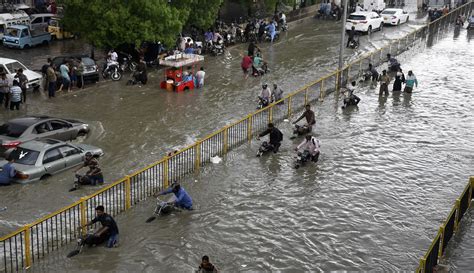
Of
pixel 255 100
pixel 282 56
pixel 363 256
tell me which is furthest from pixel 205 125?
pixel 282 56

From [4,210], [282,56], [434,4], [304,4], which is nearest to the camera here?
[4,210]

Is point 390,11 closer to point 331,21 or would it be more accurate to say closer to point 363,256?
point 331,21

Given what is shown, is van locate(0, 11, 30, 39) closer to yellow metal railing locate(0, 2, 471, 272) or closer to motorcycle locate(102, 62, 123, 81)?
motorcycle locate(102, 62, 123, 81)

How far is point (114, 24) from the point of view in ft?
95.0

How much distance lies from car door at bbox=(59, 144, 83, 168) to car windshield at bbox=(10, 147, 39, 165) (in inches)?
32.7

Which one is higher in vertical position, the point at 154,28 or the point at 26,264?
the point at 154,28

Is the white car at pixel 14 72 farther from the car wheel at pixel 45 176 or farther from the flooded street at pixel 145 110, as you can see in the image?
the car wheel at pixel 45 176

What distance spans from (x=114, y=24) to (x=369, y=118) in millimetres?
12917

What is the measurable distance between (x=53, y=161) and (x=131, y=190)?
2.82 meters

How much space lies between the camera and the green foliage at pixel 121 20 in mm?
28906

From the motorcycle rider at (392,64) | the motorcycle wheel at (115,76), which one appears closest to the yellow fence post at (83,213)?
the motorcycle wheel at (115,76)

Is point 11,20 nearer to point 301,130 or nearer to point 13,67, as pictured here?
point 13,67

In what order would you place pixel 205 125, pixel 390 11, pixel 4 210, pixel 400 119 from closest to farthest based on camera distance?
1. pixel 4 210
2. pixel 205 125
3. pixel 400 119
4. pixel 390 11

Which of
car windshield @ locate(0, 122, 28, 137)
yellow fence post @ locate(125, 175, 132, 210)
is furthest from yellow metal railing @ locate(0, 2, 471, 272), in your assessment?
car windshield @ locate(0, 122, 28, 137)
